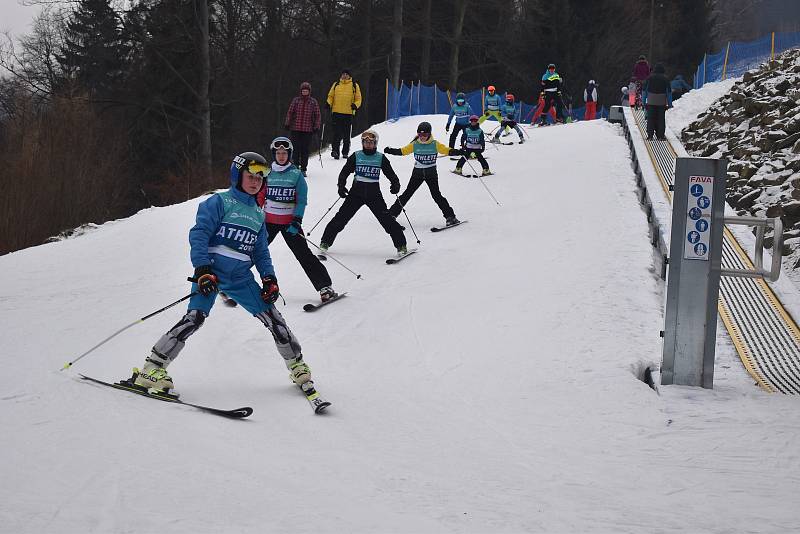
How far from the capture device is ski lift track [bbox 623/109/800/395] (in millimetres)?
6977

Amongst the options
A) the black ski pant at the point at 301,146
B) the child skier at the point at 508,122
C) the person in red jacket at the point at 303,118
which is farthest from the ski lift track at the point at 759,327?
the child skier at the point at 508,122

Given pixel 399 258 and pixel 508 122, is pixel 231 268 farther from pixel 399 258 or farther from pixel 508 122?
pixel 508 122

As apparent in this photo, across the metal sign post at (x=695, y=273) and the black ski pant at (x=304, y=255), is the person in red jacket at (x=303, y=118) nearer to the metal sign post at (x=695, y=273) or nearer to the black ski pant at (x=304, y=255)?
the black ski pant at (x=304, y=255)

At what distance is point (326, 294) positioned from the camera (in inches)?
356

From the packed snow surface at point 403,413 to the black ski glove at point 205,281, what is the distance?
0.78m

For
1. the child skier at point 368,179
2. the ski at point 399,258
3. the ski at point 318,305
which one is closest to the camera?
the ski at point 318,305

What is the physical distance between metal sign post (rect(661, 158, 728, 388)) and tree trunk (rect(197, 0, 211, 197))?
2445 cm

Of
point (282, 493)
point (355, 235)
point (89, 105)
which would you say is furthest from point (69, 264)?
point (89, 105)

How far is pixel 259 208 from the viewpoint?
6082mm

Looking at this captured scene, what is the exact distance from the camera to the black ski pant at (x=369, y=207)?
35.3 ft

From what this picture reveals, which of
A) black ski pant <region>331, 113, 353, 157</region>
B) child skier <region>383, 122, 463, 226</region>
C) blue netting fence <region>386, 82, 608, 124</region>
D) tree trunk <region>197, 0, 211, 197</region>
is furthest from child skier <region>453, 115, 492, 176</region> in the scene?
tree trunk <region>197, 0, 211, 197</region>

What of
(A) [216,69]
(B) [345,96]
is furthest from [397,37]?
(B) [345,96]

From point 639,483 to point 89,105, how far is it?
31.3m

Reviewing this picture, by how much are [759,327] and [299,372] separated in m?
4.80
